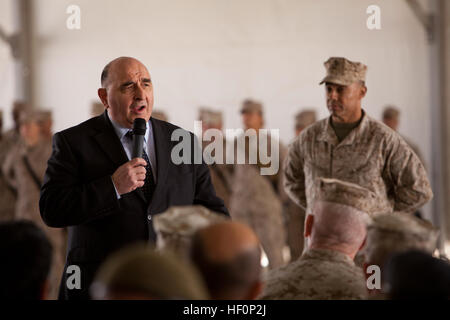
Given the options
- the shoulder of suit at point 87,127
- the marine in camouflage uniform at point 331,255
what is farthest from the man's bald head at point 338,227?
the shoulder of suit at point 87,127

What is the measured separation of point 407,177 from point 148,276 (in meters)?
2.49

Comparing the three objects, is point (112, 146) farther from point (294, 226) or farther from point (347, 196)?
point (294, 226)

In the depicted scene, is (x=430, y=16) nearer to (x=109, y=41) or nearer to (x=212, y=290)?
(x=109, y=41)

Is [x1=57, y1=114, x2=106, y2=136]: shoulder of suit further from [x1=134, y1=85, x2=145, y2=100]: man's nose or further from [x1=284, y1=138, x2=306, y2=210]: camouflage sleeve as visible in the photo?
[x1=284, y1=138, x2=306, y2=210]: camouflage sleeve

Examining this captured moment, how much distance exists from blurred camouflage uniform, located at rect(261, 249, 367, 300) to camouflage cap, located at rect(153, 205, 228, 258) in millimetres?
338

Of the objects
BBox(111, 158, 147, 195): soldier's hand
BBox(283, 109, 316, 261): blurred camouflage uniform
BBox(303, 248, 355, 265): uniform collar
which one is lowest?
BBox(283, 109, 316, 261): blurred camouflage uniform

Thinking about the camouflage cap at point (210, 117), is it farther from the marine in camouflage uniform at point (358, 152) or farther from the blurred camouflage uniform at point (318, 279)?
the blurred camouflage uniform at point (318, 279)

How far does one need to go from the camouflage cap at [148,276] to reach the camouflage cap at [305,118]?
580 cm

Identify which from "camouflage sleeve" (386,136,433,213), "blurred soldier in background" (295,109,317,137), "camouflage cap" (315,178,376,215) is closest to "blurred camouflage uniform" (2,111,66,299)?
"blurred soldier in background" (295,109,317,137)

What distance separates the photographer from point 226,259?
1855 mm

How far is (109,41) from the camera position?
5.83 m

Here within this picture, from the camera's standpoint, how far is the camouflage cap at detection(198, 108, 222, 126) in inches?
282

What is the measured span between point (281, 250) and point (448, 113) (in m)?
2.60
